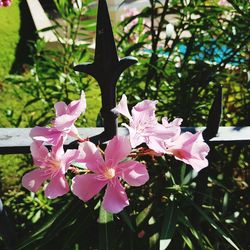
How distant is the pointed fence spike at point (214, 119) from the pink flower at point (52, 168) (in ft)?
1.35

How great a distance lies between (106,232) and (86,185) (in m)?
0.27

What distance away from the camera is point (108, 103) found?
2.71 ft

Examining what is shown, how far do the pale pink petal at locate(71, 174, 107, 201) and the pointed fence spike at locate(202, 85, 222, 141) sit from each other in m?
0.38

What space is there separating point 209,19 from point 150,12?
0.86 feet

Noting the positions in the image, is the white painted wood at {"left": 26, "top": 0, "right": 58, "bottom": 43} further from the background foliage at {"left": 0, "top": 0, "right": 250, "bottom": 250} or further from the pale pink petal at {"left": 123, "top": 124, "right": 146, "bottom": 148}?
the pale pink petal at {"left": 123, "top": 124, "right": 146, "bottom": 148}

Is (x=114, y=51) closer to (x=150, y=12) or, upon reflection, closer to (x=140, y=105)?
(x=140, y=105)

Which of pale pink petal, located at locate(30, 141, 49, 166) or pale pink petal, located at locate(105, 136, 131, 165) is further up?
pale pink petal, located at locate(105, 136, 131, 165)

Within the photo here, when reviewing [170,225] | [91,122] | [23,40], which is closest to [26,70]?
[23,40]

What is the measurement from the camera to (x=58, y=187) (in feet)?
2.06

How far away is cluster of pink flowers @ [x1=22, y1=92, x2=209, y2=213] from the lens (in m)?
0.61

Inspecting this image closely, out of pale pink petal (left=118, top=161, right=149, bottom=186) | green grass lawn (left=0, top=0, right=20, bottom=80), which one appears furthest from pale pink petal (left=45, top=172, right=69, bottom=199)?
green grass lawn (left=0, top=0, right=20, bottom=80)

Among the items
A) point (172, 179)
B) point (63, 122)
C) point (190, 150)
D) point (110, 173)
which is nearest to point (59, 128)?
point (63, 122)

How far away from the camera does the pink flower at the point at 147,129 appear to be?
625mm

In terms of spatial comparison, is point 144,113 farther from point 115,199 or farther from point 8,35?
point 8,35
